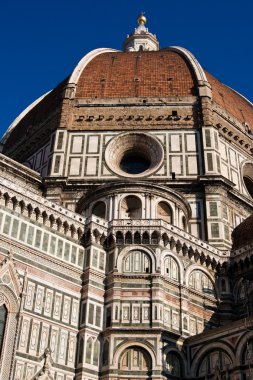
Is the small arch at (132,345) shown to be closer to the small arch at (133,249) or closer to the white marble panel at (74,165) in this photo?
the small arch at (133,249)

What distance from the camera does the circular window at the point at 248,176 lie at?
3909cm

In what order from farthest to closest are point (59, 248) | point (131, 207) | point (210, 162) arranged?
1. point (210, 162)
2. point (131, 207)
3. point (59, 248)

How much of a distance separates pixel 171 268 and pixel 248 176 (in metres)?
15.0

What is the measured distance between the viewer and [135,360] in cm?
2378

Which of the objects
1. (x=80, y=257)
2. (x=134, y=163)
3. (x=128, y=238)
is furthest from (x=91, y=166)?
(x=80, y=257)

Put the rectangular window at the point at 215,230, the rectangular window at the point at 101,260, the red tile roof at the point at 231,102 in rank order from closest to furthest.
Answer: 1. the rectangular window at the point at 101,260
2. the rectangular window at the point at 215,230
3. the red tile roof at the point at 231,102

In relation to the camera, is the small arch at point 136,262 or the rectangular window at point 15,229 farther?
the small arch at point 136,262

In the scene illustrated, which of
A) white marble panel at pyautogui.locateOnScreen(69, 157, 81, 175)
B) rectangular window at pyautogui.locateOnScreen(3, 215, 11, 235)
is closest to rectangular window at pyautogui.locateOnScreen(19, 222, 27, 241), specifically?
rectangular window at pyautogui.locateOnScreen(3, 215, 11, 235)

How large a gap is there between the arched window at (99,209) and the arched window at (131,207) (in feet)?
4.07

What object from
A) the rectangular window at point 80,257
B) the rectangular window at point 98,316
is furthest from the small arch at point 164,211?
the rectangular window at point 98,316

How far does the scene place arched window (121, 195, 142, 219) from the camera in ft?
95.6

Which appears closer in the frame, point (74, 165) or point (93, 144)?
point (74, 165)

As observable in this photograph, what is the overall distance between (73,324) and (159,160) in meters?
14.6

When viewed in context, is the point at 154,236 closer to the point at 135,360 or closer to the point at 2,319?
the point at 135,360
